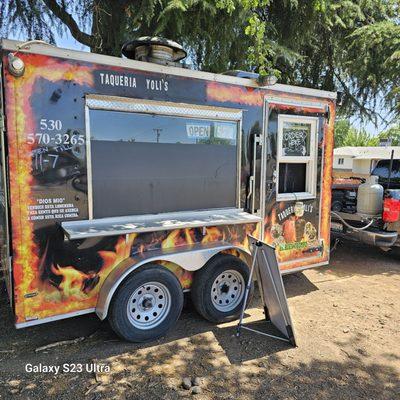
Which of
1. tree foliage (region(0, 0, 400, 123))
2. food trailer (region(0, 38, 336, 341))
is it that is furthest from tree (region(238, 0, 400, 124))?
food trailer (region(0, 38, 336, 341))

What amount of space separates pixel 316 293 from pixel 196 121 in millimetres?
2989

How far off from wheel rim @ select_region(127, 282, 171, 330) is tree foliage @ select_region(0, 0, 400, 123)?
3.79 m

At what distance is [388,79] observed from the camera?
353 inches

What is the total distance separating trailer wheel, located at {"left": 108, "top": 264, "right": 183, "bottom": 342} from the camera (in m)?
3.76

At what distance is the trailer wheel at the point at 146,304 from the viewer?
376 cm

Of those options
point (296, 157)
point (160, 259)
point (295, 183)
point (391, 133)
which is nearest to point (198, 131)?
point (160, 259)

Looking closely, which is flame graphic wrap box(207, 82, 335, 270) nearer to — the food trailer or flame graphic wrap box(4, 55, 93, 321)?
the food trailer

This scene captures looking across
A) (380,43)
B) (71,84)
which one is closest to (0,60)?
(71,84)

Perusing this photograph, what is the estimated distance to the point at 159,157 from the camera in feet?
13.4

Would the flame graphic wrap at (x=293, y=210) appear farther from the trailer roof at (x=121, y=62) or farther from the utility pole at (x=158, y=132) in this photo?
the utility pole at (x=158, y=132)

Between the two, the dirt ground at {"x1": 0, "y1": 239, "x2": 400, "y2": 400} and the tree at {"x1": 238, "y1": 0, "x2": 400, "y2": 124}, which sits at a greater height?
the tree at {"x1": 238, "y1": 0, "x2": 400, "y2": 124}

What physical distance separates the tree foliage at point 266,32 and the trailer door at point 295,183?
54.6 inches

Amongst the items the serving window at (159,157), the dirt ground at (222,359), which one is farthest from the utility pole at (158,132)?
the dirt ground at (222,359)

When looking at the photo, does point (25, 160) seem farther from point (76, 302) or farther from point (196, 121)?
point (196, 121)
